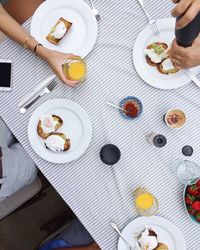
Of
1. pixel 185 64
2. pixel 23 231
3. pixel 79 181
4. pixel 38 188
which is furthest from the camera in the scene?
pixel 23 231

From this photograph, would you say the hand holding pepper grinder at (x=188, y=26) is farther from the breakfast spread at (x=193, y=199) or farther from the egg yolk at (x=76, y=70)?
the breakfast spread at (x=193, y=199)

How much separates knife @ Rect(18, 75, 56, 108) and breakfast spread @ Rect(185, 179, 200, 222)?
63 cm

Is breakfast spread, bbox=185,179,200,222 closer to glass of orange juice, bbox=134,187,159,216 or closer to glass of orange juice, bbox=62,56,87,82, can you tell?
glass of orange juice, bbox=134,187,159,216

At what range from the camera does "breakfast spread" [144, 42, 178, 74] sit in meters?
1.54

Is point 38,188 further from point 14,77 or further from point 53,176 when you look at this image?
point 14,77

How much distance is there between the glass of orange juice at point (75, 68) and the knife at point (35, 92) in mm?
78

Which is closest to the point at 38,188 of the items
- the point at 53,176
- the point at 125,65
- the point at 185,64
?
the point at 53,176

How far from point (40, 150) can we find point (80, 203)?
24 centimetres

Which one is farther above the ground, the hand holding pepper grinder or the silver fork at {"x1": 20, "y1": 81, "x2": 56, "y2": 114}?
the hand holding pepper grinder

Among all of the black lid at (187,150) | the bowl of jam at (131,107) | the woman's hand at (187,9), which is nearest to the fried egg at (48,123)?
→ the bowl of jam at (131,107)

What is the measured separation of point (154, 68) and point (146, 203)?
476 millimetres

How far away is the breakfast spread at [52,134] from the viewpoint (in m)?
1.55

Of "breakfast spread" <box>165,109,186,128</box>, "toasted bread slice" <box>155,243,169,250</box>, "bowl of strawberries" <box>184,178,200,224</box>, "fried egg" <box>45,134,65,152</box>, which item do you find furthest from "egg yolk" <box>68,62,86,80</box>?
"toasted bread slice" <box>155,243,169,250</box>

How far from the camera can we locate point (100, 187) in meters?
1.59
